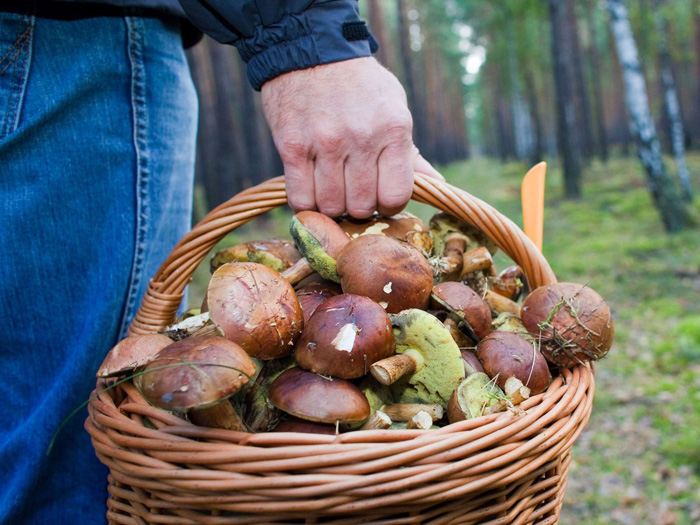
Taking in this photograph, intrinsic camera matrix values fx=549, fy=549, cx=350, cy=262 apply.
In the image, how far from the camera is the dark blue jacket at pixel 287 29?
1514 mm

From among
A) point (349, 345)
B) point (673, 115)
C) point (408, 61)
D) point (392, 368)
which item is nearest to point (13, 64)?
point (349, 345)

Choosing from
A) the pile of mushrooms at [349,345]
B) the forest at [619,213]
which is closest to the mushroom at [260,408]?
the pile of mushrooms at [349,345]

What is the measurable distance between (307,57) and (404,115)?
313 mm

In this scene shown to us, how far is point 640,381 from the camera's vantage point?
14.2 feet

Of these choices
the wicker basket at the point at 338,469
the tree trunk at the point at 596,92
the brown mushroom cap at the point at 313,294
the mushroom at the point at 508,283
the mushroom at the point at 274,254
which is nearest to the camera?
the wicker basket at the point at 338,469

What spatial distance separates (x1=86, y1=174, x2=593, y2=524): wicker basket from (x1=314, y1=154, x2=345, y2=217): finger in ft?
2.48

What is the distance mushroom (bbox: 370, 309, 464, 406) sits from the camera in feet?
4.70

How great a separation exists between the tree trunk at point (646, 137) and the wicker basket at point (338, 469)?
28.4 feet

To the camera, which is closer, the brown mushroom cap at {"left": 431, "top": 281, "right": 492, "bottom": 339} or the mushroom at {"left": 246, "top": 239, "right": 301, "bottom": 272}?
the brown mushroom cap at {"left": 431, "top": 281, "right": 492, "bottom": 339}

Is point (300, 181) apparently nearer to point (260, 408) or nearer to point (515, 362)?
point (260, 408)

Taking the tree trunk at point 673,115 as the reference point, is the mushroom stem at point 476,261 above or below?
above


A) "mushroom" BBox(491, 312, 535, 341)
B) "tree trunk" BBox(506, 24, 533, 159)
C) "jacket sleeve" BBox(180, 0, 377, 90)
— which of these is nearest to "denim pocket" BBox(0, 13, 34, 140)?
"jacket sleeve" BBox(180, 0, 377, 90)

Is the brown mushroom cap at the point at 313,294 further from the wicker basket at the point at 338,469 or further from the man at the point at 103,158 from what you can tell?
the wicker basket at the point at 338,469

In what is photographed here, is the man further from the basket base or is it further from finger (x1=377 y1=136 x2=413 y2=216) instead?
the basket base
